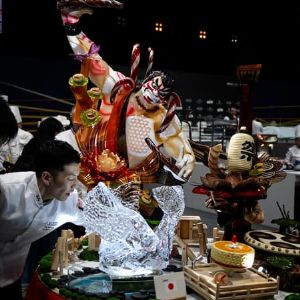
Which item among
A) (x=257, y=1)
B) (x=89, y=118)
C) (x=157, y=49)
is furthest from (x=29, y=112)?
(x=89, y=118)

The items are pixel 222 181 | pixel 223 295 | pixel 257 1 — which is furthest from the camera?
pixel 257 1

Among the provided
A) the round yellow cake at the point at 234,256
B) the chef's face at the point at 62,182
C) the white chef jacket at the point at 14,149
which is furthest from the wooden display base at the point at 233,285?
the white chef jacket at the point at 14,149

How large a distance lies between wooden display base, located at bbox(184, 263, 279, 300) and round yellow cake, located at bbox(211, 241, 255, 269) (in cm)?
4

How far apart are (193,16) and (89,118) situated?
4.34m

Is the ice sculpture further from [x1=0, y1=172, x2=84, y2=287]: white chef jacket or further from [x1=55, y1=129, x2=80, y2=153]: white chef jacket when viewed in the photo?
[x1=55, y1=129, x2=80, y2=153]: white chef jacket

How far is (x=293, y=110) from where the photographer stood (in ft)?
23.4

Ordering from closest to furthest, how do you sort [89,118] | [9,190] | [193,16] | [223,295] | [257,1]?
[223,295], [9,190], [89,118], [257,1], [193,16]

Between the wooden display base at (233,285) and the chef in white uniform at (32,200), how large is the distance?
449 millimetres

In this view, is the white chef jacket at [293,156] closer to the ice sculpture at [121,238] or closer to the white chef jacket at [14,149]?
the white chef jacket at [14,149]

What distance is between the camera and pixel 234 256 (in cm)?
119

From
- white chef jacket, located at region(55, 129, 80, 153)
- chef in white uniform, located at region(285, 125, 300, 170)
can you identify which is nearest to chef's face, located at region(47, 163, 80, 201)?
white chef jacket, located at region(55, 129, 80, 153)

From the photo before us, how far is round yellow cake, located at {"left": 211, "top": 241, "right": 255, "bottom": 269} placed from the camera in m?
1.18

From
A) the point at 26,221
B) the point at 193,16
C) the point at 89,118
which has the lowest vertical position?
the point at 26,221

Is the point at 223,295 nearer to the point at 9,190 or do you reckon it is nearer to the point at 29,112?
the point at 9,190
